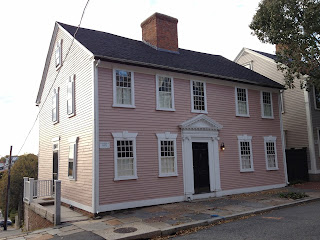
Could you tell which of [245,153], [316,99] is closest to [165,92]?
[245,153]

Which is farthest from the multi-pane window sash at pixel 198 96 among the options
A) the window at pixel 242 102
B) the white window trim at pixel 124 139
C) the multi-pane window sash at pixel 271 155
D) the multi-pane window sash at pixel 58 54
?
the multi-pane window sash at pixel 58 54

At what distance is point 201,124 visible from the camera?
13766 mm

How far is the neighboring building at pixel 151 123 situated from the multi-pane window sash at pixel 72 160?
45 mm

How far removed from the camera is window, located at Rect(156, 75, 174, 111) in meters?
12.9

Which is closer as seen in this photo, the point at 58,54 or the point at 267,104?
the point at 58,54

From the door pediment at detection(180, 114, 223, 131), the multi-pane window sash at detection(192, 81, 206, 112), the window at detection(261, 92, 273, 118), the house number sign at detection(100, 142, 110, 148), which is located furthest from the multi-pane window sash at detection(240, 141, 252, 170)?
the house number sign at detection(100, 142, 110, 148)

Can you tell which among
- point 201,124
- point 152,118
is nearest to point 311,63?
point 201,124

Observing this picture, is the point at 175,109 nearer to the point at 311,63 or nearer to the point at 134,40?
the point at 134,40

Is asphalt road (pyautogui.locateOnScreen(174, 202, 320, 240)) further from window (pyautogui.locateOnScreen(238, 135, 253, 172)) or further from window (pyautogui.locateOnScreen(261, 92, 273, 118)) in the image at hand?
window (pyautogui.locateOnScreen(261, 92, 273, 118))

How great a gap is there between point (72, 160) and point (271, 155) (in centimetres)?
1087

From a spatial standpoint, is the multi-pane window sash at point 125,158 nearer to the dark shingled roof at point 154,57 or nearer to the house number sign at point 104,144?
the house number sign at point 104,144

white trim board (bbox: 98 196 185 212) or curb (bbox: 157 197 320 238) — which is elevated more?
white trim board (bbox: 98 196 185 212)

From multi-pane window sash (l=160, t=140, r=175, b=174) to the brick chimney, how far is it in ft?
19.6

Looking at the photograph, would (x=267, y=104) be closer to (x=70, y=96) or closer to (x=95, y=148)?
(x=95, y=148)
